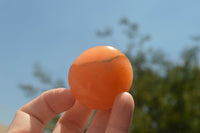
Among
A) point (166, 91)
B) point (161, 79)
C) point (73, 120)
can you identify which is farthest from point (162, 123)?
point (73, 120)

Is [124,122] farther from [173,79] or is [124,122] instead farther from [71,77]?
[173,79]

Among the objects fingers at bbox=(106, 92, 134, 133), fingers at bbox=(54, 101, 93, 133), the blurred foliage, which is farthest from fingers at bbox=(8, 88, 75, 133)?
the blurred foliage

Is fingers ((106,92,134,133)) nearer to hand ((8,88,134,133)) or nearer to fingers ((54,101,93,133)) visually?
hand ((8,88,134,133))

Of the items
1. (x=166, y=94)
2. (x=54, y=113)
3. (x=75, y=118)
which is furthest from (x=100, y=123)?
(x=166, y=94)

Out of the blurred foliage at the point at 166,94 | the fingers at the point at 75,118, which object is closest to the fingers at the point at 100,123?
the fingers at the point at 75,118

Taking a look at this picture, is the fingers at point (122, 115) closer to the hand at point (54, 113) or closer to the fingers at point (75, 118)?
the hand at point (54, 113)

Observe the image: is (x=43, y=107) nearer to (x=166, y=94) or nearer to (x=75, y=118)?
(x=75, y=118)
